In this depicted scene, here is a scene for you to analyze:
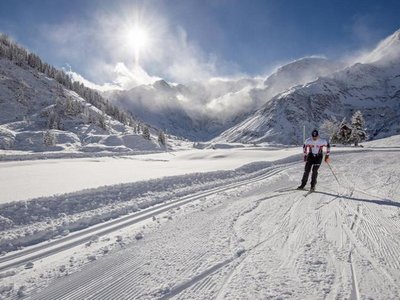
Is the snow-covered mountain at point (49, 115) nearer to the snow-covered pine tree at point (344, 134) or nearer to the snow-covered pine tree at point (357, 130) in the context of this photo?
the snow-covered pine tree at point (344, 134)

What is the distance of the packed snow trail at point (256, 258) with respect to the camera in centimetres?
435

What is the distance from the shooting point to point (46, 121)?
102375 millimetres

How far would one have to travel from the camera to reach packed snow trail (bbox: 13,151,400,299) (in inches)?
171

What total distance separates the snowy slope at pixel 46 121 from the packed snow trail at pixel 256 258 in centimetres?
7372

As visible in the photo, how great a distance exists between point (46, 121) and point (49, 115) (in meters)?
2.72

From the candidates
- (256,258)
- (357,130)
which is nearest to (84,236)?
(256,258)

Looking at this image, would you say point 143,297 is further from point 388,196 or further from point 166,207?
point 388,196

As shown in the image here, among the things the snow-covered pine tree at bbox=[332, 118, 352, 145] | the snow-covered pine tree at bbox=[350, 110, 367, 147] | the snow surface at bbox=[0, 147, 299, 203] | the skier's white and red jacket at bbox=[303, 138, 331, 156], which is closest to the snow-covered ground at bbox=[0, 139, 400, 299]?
the snow surface at bbox=[0, 147, 299, 203]

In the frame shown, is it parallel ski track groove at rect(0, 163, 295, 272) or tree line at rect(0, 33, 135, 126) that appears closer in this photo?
parallel ski track groove at rect(0, 163, 295, 272)

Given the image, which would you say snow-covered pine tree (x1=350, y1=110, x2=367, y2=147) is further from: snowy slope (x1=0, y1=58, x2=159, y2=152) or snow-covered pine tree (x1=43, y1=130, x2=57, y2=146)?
snow-covered pine tree (x1=43, y1=130, x2=57, y2=146)

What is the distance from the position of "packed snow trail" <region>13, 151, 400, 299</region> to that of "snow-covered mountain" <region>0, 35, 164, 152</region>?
241 ft

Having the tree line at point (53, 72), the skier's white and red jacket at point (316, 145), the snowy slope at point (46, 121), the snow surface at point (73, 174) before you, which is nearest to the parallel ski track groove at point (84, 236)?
the snow surface at point (73, 174)

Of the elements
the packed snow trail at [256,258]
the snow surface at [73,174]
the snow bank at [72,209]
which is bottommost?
the packed snow trail at [256,258]

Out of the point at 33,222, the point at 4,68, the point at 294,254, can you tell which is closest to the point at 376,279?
the point at 294,254
